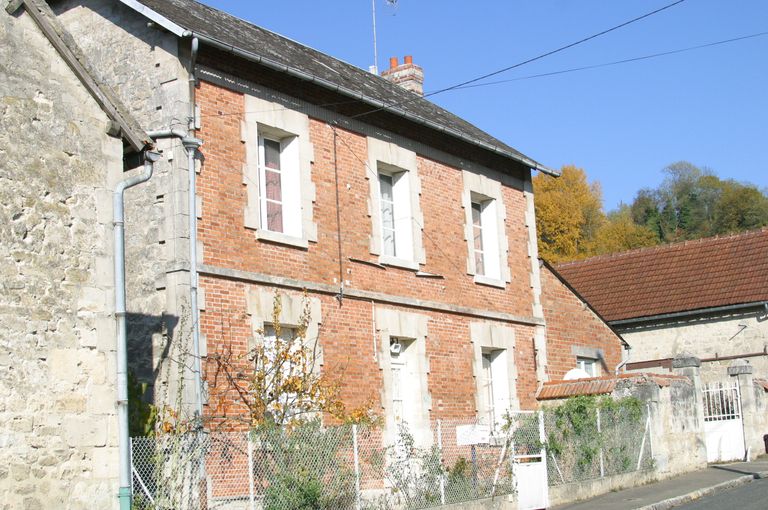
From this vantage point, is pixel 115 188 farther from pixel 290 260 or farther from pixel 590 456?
pixel 590 456

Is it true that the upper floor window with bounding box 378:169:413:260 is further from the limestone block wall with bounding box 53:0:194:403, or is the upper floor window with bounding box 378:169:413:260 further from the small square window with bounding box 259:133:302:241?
the limestone block wall with bounding box 53:0:194:403

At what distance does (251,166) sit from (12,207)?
4959mm

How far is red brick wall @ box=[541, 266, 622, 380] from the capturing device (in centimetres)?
2069

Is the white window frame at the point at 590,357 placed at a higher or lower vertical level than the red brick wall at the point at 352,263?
lower

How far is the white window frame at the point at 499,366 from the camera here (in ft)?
59.7

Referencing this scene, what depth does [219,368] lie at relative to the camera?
519 inches

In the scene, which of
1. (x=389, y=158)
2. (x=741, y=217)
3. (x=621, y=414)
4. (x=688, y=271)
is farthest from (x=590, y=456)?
(x=741, y=217)

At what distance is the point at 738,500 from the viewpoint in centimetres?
1488

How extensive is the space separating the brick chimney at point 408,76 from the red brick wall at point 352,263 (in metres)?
3.95

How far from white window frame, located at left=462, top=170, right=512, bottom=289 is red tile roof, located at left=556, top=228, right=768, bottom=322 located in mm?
9318

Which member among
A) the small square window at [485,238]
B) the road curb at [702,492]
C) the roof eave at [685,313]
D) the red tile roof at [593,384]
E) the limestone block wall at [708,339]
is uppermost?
the small square window at [485,238]

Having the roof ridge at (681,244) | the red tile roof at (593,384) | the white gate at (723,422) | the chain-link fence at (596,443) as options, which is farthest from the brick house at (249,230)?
the roof ridge at (681,244)

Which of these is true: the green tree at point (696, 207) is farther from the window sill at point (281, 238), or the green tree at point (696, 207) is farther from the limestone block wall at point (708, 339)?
the window sill at point (281, 238)

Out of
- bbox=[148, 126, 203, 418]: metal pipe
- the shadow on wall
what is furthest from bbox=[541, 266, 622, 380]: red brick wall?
the shadow on wall
